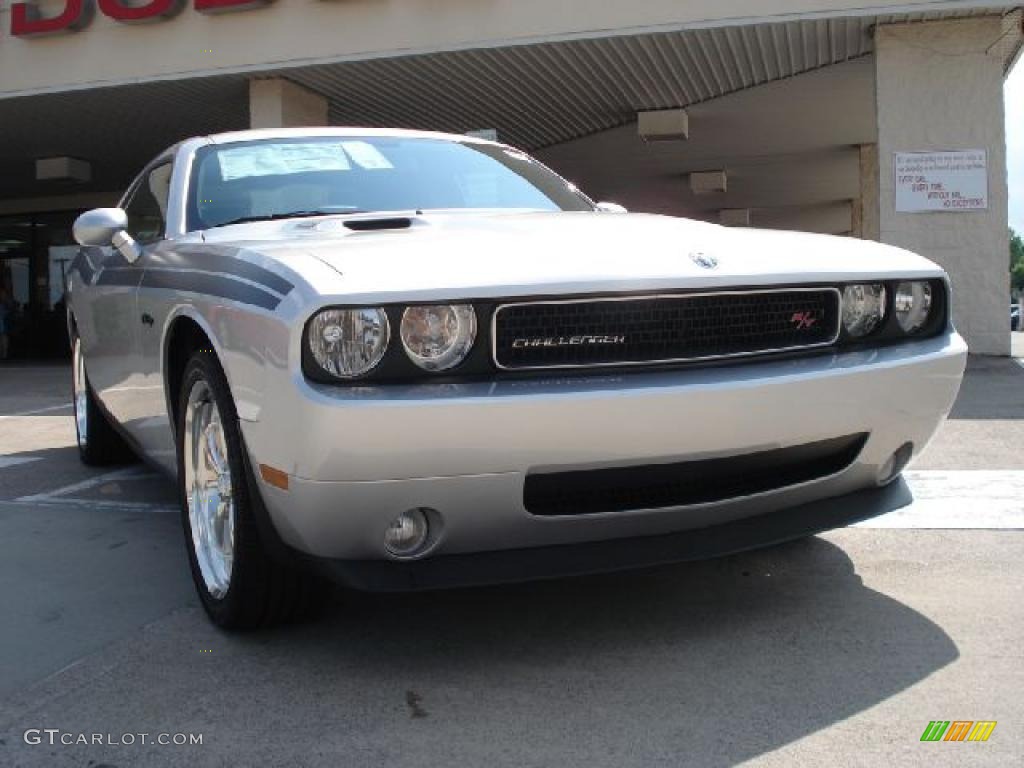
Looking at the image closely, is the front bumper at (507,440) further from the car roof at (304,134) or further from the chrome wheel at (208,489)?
the car roof at (304,134)

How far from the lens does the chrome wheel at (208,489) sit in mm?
3002

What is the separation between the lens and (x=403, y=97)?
13.3 metres

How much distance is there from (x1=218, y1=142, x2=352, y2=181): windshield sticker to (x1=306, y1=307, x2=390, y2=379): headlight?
1.63m

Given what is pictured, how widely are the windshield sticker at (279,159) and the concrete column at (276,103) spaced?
8610 millimetres

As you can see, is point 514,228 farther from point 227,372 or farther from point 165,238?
point 165,238

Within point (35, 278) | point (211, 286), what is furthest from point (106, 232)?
point (35, 278)

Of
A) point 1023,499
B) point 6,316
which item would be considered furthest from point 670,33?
point 6,316

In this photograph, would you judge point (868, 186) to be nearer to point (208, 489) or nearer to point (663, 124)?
point (663, 124)

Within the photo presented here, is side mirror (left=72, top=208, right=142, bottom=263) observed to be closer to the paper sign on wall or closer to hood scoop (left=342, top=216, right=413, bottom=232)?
hood scoop (left=342, top=216, right=413, bottom=232)

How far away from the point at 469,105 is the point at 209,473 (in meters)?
11.4

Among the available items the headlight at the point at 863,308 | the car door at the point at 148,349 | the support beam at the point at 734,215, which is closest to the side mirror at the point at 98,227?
the car door at the point at 148,349

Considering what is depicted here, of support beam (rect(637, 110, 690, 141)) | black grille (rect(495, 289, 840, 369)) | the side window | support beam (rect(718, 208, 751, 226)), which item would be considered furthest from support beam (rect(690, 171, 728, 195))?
black grille (rect(495, 289, 840, 369))

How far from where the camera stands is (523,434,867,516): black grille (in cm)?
247

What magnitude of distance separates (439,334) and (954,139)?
969 centimetres
